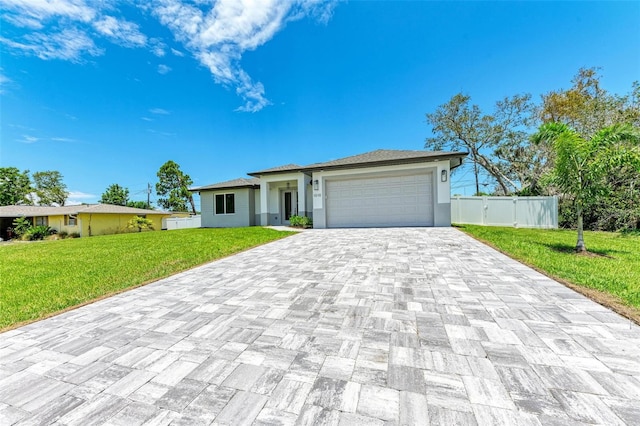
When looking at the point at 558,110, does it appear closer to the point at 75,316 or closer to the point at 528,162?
the point at 528,162

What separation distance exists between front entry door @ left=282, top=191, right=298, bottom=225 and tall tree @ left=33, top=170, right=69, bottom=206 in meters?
41.4

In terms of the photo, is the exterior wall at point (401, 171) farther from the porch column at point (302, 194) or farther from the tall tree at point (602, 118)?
the tall tree at point (602, 118)

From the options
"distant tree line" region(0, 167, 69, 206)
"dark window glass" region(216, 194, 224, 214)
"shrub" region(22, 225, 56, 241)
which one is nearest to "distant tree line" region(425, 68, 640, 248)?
"dark window glass" region(216, 194, 224, 214)

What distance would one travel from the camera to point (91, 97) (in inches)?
533

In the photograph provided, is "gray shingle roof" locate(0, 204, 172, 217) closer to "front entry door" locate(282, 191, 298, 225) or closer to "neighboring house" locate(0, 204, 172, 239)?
"neighboring house" locate(0, 204, 172, 239)

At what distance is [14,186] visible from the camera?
103ft

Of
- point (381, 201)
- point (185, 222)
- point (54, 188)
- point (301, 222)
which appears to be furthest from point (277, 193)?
point (54, 188)

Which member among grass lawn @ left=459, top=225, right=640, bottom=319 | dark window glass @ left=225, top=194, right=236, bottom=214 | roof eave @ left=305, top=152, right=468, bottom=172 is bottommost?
grass lawn @ left=459, top=225, right=640, bottom=319

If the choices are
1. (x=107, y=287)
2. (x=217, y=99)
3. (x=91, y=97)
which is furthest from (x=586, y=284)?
(x=91, y=97)

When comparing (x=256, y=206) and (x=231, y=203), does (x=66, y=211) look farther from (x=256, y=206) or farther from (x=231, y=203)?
(x=256, y=206)

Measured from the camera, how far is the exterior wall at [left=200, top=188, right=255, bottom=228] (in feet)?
55.3

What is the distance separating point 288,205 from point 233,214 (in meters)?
4.38

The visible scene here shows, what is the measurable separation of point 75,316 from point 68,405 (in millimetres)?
2235

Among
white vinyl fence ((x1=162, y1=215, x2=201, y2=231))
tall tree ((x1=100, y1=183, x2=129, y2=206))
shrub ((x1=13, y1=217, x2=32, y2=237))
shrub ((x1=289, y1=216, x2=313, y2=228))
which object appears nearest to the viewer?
shrub ((x1=289, y1=216, x2=313, y2=228))
